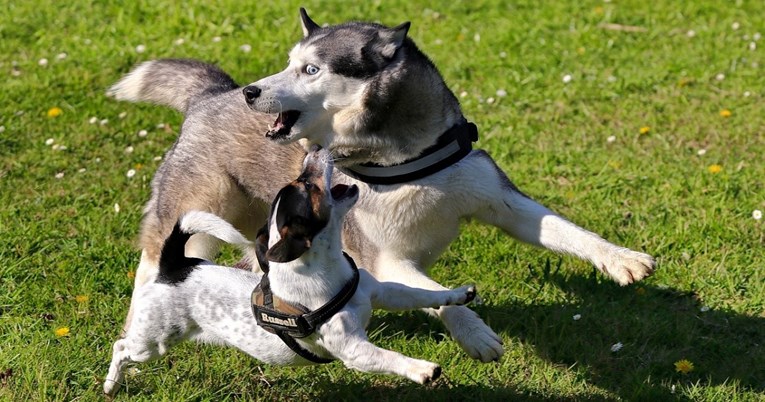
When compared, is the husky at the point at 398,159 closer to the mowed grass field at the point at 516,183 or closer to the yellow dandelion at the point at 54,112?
the mowed grass field at the point at 516,183

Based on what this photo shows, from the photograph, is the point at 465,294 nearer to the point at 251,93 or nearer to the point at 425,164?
the point at 425,164

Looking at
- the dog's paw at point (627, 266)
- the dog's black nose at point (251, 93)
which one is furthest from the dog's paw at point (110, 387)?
the dog's paw at point (627, 266)

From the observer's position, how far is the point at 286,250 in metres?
3.34

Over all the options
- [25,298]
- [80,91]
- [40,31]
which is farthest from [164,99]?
[40,31]

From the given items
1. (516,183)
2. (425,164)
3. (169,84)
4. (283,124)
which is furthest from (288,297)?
(516,183)

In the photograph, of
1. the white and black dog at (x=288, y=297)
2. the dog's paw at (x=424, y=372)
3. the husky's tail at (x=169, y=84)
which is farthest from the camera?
the husky's tail at (x=169, y=84)

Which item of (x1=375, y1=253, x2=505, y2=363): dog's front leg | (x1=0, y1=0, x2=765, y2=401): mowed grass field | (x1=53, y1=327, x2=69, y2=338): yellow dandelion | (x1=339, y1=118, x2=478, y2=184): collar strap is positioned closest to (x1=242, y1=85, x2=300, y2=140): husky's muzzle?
(x1=339, y1=118, x2=478, y2=184): collar strap

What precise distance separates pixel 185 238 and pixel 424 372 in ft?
3.84

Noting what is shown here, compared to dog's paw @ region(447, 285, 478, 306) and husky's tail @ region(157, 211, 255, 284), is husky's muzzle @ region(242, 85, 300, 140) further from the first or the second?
dog's paw @ region(447, 285, 478, 306)

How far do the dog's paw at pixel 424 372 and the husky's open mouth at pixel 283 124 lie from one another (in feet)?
3.99

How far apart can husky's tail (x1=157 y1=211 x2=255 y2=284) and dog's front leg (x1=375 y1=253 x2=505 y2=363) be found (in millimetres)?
657

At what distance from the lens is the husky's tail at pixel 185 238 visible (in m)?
3.79

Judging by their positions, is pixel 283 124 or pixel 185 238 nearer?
pixel 185 238

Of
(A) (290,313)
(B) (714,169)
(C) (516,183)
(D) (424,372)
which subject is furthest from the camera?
(C) (516,183)
